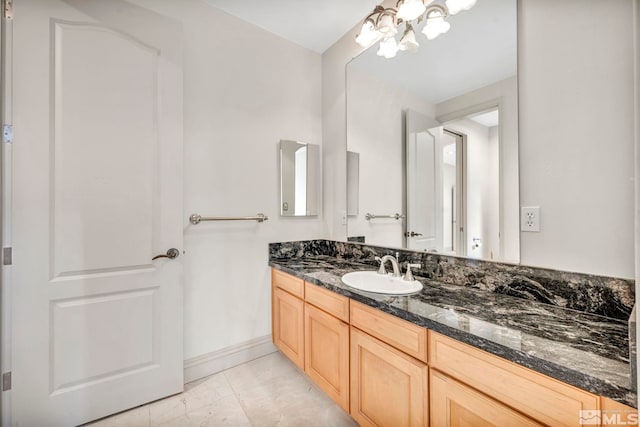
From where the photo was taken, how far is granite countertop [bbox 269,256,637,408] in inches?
26.6

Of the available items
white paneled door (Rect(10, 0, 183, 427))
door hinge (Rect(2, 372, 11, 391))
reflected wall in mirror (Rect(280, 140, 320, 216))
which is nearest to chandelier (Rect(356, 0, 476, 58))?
reflected wall in mirror (Rect(280, 140, 320, 216))

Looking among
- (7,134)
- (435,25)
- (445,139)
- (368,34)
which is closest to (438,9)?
(435,25)

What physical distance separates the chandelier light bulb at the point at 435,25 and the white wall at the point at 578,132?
406mm

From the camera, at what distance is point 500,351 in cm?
80

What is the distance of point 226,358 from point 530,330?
1889 millimetres

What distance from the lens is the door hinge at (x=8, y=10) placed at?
129 cm

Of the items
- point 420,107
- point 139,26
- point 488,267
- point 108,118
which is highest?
point 139,26

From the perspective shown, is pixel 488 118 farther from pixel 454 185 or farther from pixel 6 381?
pixel 6 381

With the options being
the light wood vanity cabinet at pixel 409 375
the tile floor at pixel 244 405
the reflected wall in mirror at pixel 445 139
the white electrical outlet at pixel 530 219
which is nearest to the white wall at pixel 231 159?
the tile floor at pixel 244 405

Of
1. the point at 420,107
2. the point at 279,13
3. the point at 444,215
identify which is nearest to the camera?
the point at 444,215

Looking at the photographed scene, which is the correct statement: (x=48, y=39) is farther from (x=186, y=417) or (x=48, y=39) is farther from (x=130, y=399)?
(x=186, y=417)

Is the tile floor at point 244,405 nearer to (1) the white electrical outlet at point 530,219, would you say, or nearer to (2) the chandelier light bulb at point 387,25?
(1) the white electrical outlet at point 530,219

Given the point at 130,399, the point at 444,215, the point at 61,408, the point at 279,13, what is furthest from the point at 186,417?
the point at 279,13

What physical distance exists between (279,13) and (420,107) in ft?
4.14
